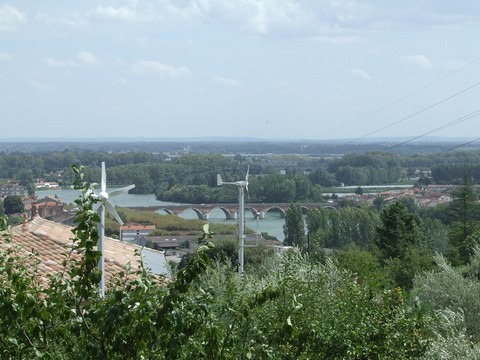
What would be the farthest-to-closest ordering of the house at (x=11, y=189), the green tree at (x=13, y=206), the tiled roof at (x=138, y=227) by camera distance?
the house at (x=11, y=189) < the tiled roof at (x=138, y=227) < the green tree at (x=13, y=206)

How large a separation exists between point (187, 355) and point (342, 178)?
12948cm

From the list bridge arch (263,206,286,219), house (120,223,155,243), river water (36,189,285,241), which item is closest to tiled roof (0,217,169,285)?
house (120,223,155,243)

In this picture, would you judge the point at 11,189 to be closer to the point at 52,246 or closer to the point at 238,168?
the point at 238,168

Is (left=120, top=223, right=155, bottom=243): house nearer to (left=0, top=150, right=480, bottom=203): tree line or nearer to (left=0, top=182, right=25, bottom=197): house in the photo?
(left=0, top=150, right=480, bottom=203): tree line

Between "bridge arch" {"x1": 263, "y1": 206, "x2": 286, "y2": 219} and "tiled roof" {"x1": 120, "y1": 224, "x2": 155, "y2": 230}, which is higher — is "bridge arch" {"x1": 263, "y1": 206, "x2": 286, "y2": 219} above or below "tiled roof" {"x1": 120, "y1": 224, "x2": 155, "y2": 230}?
below

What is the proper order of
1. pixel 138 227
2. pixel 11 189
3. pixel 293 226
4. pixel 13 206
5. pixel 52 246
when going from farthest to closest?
pixel 11 189 → pixel 138 227 → pixel 13 206 → pixel 293 226 → pixel 52 246

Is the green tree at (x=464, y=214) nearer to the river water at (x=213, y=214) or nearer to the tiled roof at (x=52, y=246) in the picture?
the river water at (x=213, y=214)

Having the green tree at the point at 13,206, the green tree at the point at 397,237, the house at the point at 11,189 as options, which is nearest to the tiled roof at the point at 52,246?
the green tree at the point at 397,237

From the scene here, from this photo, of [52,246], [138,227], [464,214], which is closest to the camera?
[52,246]


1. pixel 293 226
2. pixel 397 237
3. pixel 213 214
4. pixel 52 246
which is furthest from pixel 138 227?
pixel 52 246

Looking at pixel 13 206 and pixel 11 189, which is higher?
pixel 13 206

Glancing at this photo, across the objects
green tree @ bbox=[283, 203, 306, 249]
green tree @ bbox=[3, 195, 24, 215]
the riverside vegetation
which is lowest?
green tree @ bbox=[283, 203, 306, 249]

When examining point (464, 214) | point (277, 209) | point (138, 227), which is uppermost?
point (464, 214)

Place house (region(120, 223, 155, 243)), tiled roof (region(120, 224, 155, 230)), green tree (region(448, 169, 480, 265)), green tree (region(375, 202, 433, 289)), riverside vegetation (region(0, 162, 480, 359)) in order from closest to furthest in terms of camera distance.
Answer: riverside vegetation (region(0, 162, 480, 359)) < green tree (region(375, 202, 433, 289)) < green tree (region(448, 169, 480, 265)) < house (region(120, 223, 155, 243)) < tiled roof (region(120, 224, 155, 230))
